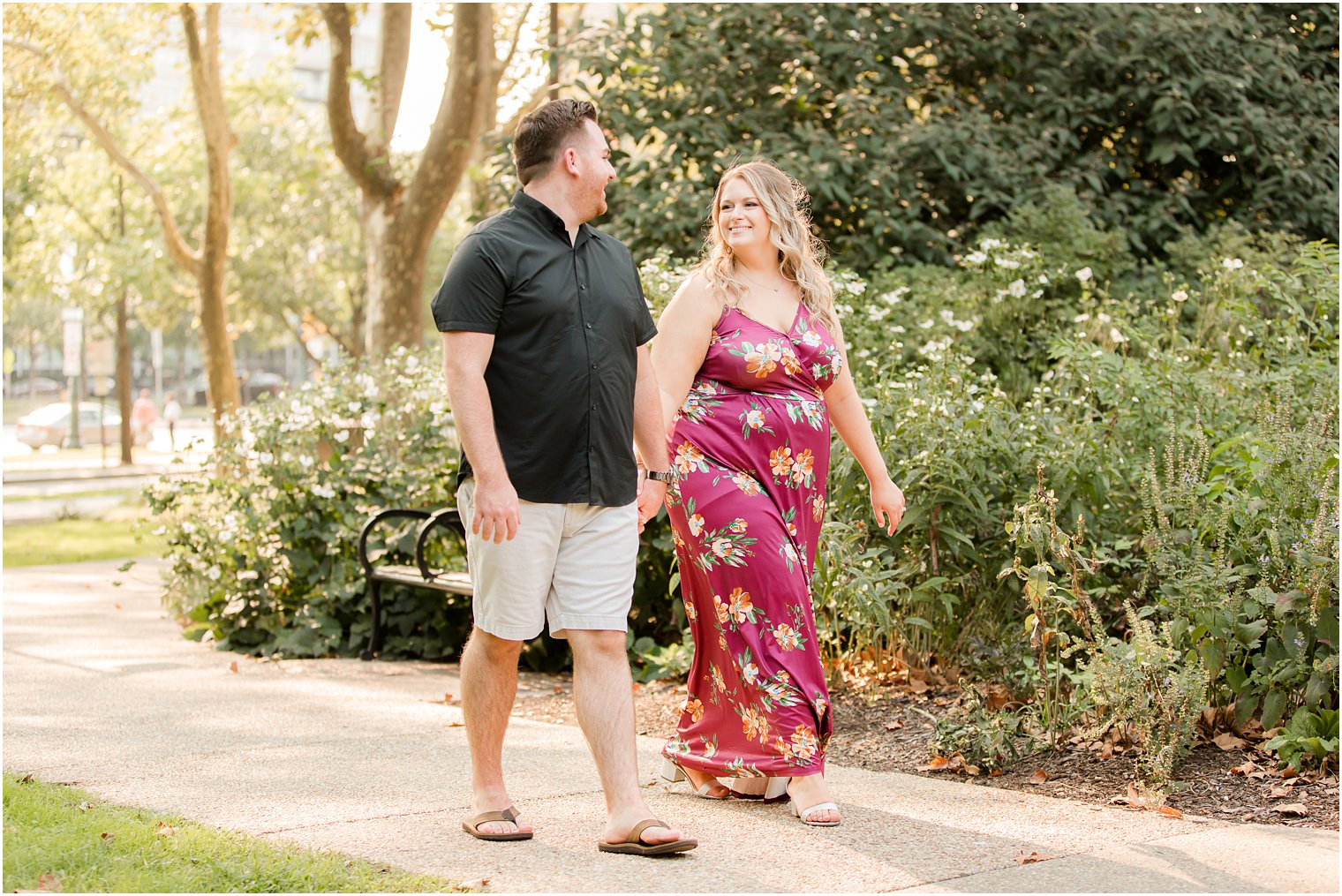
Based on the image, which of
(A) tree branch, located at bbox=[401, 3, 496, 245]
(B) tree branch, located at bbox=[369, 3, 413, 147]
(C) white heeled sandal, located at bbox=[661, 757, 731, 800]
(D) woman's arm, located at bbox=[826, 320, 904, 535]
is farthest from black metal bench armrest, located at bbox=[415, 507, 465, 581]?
(B) tree branch, located at bbox=[369, 3, 413, 147]

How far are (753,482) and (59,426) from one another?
47.8m

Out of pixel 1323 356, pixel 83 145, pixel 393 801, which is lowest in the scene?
pixel 393 801

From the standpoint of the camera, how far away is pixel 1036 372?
335 inches

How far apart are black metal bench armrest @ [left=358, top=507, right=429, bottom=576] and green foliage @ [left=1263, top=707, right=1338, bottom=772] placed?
170 inches

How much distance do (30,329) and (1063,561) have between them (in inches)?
2501

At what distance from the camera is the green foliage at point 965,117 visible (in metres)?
9.55

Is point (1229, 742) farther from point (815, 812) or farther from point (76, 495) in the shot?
point (76, 495)

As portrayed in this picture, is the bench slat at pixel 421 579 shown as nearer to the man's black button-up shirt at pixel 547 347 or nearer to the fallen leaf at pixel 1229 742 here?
the man's black button-up shirt at pixel 547 347

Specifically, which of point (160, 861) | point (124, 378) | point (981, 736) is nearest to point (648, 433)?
point (981, 736)

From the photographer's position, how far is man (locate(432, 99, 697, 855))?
3.94m

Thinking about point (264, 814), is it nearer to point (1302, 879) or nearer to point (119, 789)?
point (119, 789)

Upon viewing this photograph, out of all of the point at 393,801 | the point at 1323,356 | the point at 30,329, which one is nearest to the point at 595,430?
the point at 393,801

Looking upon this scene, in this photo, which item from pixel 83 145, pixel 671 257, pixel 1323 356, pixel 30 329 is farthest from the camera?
pixel 30 329

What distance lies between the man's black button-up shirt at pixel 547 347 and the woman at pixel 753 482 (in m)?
0.52
